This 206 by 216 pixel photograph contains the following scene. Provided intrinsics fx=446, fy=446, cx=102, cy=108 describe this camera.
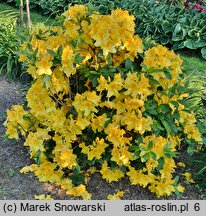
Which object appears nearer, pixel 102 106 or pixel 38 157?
pixel 102 106

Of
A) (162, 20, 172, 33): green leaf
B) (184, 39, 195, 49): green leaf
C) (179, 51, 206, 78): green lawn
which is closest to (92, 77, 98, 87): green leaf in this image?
(179, 51, 206, 78): green lawn

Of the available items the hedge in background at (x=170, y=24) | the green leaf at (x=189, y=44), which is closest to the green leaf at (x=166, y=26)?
the hedge in background at (x=170, y=24)

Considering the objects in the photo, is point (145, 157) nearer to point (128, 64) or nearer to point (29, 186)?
point (128, 64)

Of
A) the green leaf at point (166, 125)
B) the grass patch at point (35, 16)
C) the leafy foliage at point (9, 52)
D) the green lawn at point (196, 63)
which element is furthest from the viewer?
the grass patch at point (35, 16)

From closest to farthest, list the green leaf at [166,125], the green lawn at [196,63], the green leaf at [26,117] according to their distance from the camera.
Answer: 1. the green leaf at [166,125]
2. the green leaf at [26,117]
3. the green lawn at [196,63]

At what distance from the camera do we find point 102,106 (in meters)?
3.03

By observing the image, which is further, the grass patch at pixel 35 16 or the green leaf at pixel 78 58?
the grass patch at pixel 35 16

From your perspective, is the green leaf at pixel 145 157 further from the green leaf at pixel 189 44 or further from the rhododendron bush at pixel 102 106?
the green leaf at pixel 189 44

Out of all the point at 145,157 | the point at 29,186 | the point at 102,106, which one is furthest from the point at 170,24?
the point at 29,186

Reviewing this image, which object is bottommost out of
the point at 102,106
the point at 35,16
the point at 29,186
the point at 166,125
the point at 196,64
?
the point at 35,16

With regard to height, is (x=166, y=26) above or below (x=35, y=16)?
above

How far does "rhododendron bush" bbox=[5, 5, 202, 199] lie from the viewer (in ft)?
9.43

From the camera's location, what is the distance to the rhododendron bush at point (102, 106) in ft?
9.43

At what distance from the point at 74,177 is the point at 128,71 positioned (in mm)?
864
